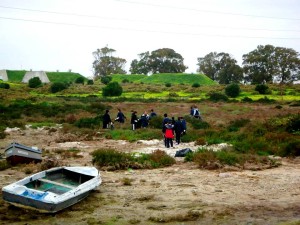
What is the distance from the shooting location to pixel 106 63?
119 meters

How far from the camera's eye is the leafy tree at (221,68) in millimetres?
98438

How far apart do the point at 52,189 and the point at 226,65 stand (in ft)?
318

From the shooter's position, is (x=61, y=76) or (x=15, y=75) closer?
(x=61, y=76)

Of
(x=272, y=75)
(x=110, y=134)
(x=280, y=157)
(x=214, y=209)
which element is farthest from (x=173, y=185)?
(x=272, y=75)

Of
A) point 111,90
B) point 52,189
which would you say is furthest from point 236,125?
point 111,90

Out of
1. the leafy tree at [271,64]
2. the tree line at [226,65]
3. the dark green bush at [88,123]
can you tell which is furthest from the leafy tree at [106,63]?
the dark green bush at [88,123]

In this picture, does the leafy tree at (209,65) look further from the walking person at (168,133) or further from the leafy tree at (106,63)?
the walking person at (168,133)

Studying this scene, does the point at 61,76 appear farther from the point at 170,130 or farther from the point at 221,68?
the point at 170,130

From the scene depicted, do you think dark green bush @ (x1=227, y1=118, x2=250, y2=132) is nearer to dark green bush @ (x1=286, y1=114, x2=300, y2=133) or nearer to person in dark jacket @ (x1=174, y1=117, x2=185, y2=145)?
dark green bush @ (x1=286, y1=114, x2=300, y2=133)

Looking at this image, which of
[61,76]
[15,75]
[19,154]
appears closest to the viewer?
[19,154]

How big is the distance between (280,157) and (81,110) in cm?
2158

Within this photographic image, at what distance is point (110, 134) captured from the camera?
74.4ft

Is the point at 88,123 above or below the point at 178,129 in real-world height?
below

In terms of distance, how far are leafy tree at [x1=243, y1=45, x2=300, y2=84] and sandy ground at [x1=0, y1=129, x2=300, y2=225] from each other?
78663 millimetres
